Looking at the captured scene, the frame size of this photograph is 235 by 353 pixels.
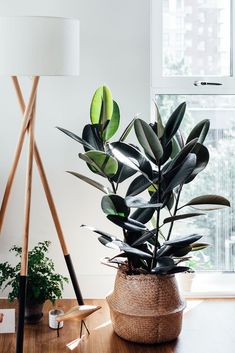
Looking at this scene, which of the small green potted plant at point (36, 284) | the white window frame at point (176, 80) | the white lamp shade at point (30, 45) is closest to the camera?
the white lamp shade at point (30, 45)

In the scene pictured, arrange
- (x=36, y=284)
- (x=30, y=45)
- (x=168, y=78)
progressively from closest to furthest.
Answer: (x=30, y=45) → (x=36, y=284) → (x=168, y=78)

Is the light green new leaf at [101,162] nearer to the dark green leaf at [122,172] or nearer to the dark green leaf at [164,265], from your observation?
the dark green leaf at [122,172]

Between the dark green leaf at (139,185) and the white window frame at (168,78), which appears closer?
the dark green leaf at (139,185)

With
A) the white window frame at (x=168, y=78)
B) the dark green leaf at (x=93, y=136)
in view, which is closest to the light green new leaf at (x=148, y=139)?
the dark green leaf at (x=93, y=136)

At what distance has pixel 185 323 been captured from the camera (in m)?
3.18

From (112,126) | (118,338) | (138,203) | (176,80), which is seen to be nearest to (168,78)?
(176,80)

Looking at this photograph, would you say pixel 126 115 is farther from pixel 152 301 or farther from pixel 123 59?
pixel 152 301

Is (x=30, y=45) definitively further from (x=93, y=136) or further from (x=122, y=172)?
(x=122, y=172)

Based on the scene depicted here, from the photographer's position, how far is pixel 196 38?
363cm

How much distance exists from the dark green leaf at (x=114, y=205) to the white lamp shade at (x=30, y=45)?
1.94 feet

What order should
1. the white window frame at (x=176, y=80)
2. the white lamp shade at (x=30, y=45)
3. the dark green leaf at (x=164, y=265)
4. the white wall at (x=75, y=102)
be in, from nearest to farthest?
the white lamp shade at (x=30, y=45)
the dark green leaf at (x=164, y=265)
the white wall at (x=75, y=102)
the white window frame at (x=176, y=80)

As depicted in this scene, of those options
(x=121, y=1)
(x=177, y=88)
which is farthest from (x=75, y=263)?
(x=121, y=1)

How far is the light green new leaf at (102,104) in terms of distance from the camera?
3.00 meters

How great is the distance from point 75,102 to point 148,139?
2.91 feet
